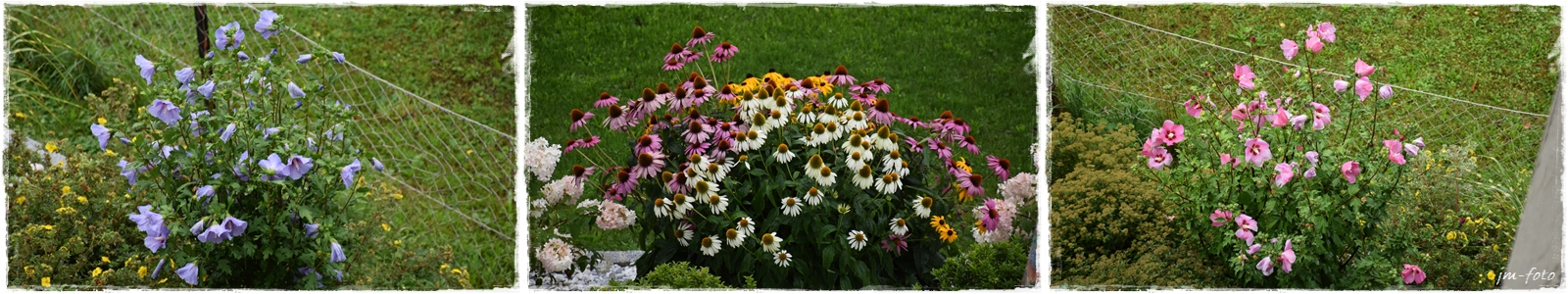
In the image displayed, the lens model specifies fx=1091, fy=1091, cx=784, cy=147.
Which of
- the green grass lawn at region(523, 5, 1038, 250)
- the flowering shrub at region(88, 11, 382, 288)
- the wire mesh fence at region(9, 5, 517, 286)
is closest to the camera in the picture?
the flowering shrub at region(88, 11, 382, 288)

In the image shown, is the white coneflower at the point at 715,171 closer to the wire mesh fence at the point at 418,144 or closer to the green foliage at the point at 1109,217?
the green foliage at the point at 1109,217

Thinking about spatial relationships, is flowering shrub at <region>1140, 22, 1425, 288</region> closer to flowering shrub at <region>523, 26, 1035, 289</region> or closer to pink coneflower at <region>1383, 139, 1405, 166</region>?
pink coneflower at <region>1383, 139, 1405, 166</region>

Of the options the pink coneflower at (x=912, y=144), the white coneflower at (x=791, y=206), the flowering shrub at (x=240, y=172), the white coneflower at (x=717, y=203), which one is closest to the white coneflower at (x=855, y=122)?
the pink coneflower at (x=912, y=144)

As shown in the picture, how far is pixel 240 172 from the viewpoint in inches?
85.1

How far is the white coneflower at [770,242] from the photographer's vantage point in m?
2.36

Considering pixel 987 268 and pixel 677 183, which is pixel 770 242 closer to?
pixel 677 183

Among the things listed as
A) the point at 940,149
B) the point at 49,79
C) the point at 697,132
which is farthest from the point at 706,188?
the point at 49,79

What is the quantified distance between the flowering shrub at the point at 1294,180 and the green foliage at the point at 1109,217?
0.07 metres

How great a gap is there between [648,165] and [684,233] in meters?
0.17

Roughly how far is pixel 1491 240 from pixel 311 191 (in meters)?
2.89

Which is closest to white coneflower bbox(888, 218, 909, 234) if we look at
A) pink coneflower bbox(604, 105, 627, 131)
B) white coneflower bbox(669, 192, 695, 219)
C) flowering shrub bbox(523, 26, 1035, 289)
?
flowering shrub bbox(523, 26, 1035, 289)

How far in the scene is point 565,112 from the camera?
310 cm

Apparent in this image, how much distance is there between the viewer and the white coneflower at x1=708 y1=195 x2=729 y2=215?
2.38 meters

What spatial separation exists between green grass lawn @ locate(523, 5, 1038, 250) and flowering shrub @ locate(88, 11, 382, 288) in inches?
23.1
